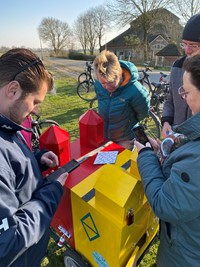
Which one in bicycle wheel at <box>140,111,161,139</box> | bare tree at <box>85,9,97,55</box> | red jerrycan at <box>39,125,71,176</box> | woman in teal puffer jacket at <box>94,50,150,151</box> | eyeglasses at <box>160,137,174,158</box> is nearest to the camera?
eyeglasses at <box>160,137,174,158</box>

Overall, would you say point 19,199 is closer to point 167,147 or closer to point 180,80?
point 167,147

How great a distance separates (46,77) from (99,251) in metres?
1.13

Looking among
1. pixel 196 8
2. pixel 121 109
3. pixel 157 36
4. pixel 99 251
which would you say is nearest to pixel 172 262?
pixel 99 251

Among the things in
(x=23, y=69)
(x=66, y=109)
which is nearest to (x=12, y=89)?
(x=23, y=69)

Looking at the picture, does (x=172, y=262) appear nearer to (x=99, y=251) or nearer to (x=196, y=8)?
(x=99, y=251)

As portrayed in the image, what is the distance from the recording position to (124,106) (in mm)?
2275

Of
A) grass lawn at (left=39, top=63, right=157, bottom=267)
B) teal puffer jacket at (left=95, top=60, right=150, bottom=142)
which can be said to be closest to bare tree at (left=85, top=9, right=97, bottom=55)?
grass lawn at (left=39, top=63, right=157, bottom=267)

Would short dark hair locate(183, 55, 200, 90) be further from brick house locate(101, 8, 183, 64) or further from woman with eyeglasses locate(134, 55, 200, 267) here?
brick house locate(101, 8, 183, 64)

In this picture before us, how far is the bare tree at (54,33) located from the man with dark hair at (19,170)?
169 feet

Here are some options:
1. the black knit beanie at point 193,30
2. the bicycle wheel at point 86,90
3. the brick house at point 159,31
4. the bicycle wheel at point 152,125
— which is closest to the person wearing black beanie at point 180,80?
the black knit beanie at point 193,30

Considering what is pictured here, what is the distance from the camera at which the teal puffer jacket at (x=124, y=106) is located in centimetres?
225

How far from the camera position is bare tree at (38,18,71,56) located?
4862 cm

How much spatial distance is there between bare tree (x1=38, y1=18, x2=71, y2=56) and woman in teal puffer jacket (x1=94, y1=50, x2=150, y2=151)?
50401 millimetres

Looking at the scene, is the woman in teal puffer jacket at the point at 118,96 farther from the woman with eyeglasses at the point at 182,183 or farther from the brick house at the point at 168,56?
the brick house at the point at 168,56
